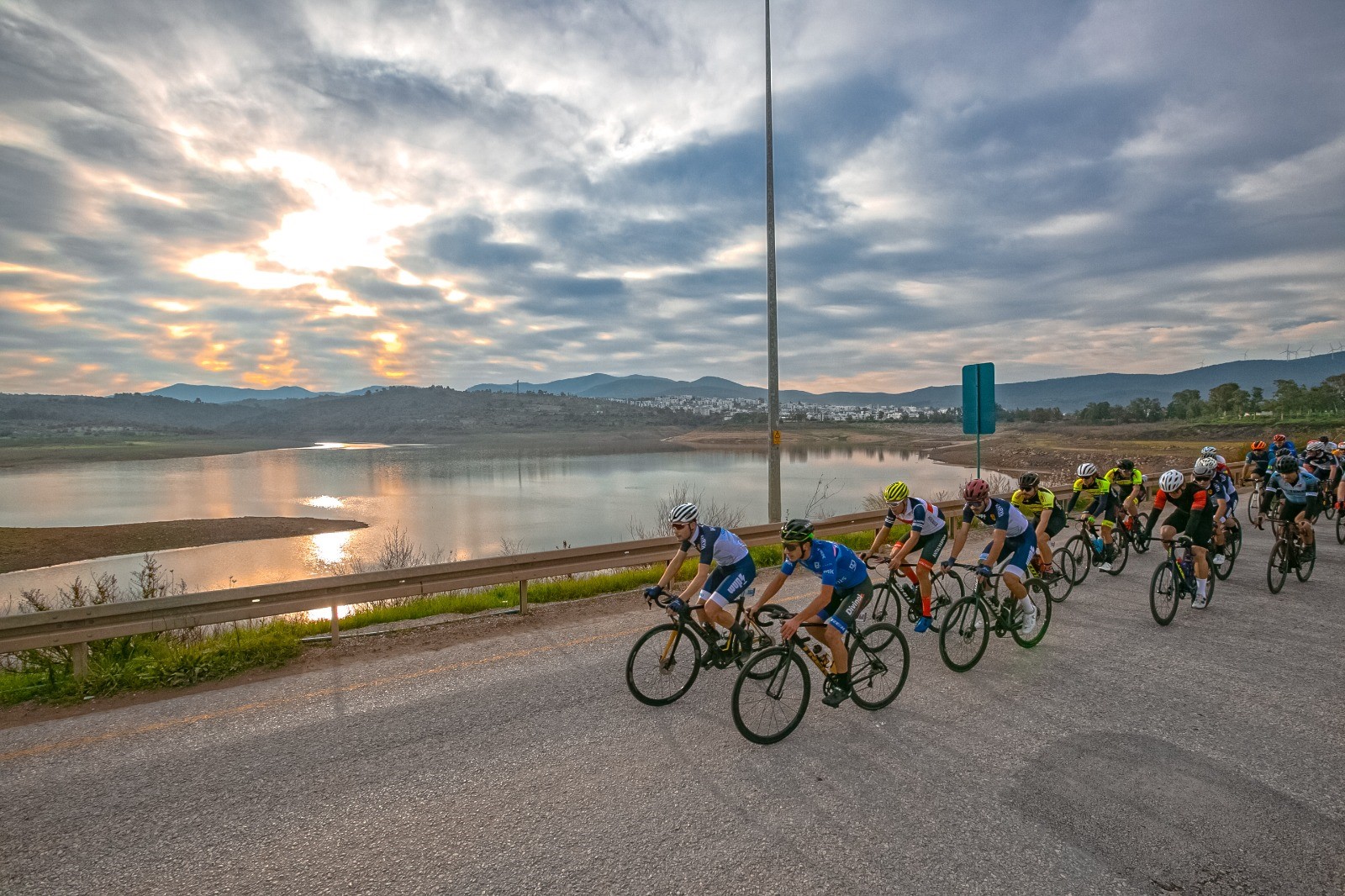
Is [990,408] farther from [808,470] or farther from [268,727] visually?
[808,470]

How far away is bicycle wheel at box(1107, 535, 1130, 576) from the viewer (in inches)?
430

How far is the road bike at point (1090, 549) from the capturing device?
10.3 meters

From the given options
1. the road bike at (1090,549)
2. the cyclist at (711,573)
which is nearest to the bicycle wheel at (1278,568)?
the road bike at (1090,549)

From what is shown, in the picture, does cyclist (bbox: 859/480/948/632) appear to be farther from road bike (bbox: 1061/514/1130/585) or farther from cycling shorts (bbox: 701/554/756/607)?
road bike (bbox: 1061/514/1130/585)

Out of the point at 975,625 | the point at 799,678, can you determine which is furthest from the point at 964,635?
the point at 799,678

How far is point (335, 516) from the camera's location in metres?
33.1

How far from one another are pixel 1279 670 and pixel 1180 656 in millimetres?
782

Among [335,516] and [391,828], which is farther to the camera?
[335,516]

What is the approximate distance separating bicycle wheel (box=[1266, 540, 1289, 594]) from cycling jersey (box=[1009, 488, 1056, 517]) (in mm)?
3756

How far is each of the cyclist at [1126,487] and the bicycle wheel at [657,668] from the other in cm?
863

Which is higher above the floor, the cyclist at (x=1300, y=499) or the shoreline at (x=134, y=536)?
the cyclist at (x=1300, y=499)

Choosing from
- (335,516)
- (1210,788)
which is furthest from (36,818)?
(335,516)

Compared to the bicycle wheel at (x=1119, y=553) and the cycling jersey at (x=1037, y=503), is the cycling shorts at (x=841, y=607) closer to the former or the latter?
the cycling jersey at (x=1037, y=503)

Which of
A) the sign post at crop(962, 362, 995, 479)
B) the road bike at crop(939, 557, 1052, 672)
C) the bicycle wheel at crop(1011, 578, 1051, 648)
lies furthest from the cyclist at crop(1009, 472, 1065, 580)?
the sign post at crop(962, 362, 995, 479)
